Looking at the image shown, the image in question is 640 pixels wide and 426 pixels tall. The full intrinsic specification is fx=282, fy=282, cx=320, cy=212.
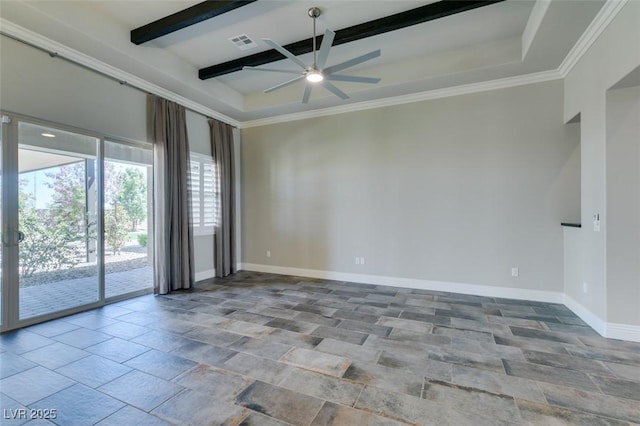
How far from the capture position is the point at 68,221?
3689 millimetres

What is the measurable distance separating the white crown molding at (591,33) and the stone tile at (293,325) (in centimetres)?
432

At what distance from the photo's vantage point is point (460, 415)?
1.84 m

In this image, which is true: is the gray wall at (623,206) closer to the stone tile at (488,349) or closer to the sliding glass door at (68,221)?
the stone tile at (488,349)

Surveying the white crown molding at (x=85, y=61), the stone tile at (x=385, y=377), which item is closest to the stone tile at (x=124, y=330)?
the stone tile at (x=385, y=377)

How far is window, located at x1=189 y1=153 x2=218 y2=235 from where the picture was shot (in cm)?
527

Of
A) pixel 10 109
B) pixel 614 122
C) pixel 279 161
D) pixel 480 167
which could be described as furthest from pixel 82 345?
pixel 614 122

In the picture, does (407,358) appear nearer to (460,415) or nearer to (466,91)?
(460,415)

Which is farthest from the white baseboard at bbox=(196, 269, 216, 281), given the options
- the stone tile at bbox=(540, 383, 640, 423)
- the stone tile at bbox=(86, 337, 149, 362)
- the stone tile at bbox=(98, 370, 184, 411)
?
the stone tile at bbox=(540, 383, 640, 423)

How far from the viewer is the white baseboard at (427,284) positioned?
405 cm

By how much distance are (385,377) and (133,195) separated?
4.39 meters

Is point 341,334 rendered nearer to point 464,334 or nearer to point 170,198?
point 464,334

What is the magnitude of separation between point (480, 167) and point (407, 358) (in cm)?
321

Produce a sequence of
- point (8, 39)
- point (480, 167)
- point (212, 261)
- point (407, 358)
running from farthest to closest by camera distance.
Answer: point (212, 261) < point (480, 167) < point (8, 39) < point (407, 358)

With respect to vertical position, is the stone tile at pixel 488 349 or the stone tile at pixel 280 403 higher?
the stone tile at pixel 488 349
